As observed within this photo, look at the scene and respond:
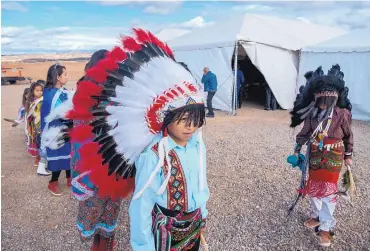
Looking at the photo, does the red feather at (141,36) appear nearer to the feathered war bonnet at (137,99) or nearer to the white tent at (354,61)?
the feathered war bonnet at (137,99)

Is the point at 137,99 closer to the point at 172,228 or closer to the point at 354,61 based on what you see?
the point at 172,228

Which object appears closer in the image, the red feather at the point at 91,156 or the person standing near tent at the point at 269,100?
the red feather at the point at 91,156

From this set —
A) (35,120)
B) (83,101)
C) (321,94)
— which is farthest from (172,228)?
(35,120)

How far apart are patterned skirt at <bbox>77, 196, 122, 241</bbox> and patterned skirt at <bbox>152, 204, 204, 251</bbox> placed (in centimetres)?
71

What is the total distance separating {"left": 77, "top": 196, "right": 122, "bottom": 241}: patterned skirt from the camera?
239 cm

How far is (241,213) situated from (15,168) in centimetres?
371

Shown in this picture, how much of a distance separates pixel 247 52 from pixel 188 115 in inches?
348

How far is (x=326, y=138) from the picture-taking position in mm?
2900

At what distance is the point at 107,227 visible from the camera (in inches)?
98.4

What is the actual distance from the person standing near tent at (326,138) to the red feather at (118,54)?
1.88 m

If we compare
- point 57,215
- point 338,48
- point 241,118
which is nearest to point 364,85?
point 338,48

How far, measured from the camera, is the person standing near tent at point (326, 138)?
9.45ft

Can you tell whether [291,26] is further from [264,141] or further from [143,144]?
[143,144]

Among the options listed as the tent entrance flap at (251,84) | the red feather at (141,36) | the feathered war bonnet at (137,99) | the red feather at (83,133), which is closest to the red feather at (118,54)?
the feathered war bonnet at (137,99)
